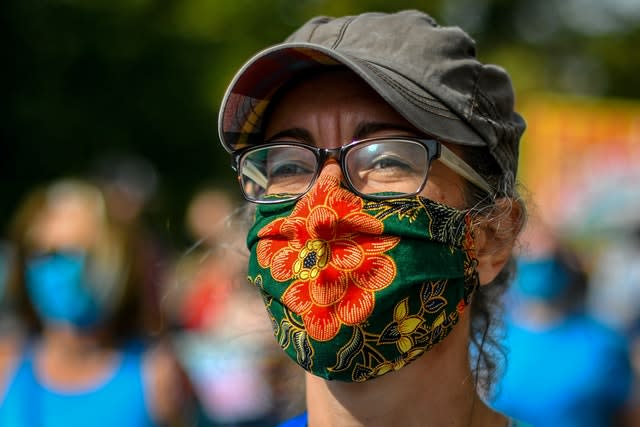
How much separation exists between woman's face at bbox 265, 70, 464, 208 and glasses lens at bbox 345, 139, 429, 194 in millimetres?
30

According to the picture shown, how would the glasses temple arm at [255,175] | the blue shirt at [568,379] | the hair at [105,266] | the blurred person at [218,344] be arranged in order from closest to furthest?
the glasses temple arm at [255,175] < the hair at [105,266] < the blurred person at [218,344] < the blue shirt at [568,379]

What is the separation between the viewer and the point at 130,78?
1568 centimetres

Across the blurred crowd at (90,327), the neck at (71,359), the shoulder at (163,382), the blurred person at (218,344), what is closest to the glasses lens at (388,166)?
the blurred person at (218,344)

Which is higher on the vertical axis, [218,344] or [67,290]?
[67,290]

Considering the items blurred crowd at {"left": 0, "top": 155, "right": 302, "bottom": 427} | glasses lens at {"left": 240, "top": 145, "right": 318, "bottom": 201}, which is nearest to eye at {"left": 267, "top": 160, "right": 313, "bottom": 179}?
glasses lens at {"left": 240, "top": 145, "right": 318, "bottom": 201}

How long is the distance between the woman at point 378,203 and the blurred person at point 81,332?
6.53 feet

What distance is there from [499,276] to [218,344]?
405 cm

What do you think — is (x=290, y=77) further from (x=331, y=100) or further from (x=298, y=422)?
(x=298, y=422)

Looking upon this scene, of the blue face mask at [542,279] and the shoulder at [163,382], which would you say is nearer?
the shoulder at [163,382]

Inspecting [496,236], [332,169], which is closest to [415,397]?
[496,236]

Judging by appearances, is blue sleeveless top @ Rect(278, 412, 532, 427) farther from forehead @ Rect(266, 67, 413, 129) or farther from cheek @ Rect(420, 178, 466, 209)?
forehead @ Rect(266, 67, 413, 129)

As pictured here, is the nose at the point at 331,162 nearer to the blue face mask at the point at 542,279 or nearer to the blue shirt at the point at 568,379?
the blue shirt at the point at 568,379

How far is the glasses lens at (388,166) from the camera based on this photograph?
2137 millimetres

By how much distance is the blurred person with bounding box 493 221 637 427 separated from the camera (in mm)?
4855
